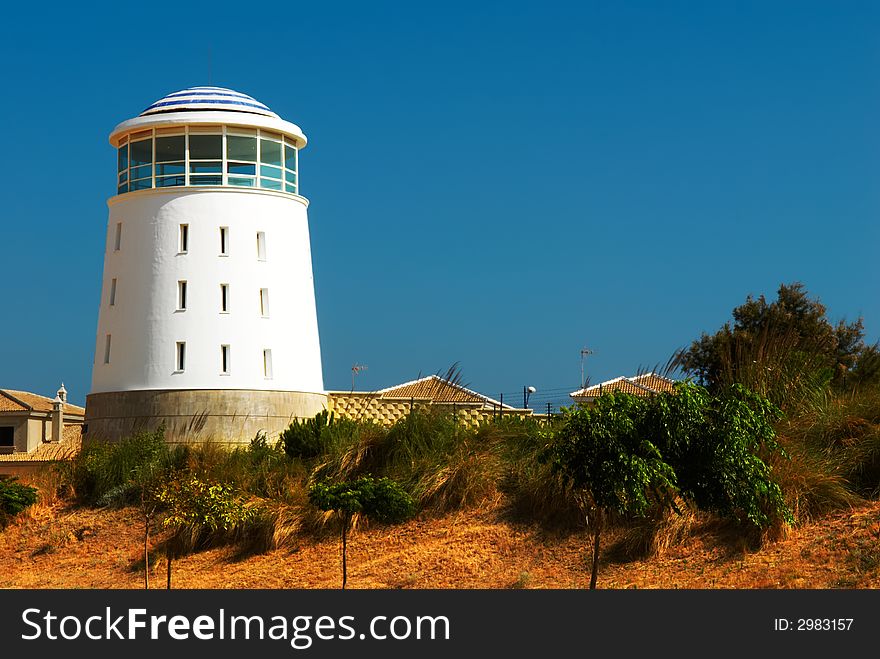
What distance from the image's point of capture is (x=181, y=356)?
3816 centimetres

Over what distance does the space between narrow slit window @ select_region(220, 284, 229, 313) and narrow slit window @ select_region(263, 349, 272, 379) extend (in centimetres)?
173

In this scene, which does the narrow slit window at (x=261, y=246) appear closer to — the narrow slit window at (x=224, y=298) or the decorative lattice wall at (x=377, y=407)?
the narrow slit window at (x=224, y=298)

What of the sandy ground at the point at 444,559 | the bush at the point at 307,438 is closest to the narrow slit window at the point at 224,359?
the bush at the point at 307,438

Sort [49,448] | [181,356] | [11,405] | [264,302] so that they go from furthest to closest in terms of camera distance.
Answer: [11,405] → [49,448] → [264,302] → [181,356]

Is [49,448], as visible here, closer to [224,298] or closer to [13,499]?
[224,298]

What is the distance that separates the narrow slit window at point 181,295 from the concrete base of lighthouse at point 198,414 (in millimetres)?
2554

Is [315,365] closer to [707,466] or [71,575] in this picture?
[71,575]

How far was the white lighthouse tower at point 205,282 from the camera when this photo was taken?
38.1 m

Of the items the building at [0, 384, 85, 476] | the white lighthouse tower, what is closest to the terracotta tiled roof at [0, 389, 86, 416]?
the building at [0, 384, 85, 476]

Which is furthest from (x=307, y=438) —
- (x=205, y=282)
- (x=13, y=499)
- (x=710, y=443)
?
(x=710, y=443)

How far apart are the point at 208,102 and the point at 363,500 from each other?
55.2 feet

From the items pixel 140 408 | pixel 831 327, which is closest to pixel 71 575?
pixel 140 408

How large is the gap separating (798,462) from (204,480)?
1513cm
